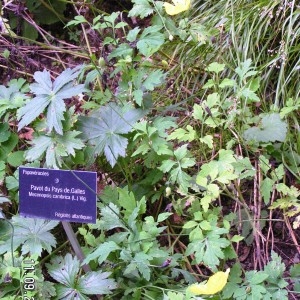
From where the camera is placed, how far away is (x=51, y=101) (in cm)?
171

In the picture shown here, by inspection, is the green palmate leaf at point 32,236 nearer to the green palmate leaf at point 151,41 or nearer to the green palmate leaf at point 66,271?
the green palmate leaf at point 66,271

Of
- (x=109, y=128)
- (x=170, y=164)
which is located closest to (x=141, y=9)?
(x=109, y=128)

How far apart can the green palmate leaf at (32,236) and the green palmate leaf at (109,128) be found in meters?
0.30

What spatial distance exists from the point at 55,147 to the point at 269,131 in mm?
816

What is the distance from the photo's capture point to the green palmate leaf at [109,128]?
5.94 feet

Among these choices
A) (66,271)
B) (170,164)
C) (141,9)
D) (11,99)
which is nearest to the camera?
(66,271)

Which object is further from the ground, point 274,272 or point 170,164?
point 170,164

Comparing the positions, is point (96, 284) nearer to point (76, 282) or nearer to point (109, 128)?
point (76, 282)

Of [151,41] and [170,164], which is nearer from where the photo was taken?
[170,164]

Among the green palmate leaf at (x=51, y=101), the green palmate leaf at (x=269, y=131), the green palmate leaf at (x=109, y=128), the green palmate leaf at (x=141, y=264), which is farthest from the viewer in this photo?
the green palmate leaf at (x=269, y=131)

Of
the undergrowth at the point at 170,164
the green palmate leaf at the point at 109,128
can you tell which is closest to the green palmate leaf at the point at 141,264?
the undergrowth at the point at 170,164

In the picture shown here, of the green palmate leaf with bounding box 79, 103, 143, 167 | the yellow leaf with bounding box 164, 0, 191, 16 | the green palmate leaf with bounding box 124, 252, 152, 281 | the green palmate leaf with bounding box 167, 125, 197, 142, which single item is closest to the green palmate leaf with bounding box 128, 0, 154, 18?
the yellow leaf with bounding box 164, 0, 191, 16

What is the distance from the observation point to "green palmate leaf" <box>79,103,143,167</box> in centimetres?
181

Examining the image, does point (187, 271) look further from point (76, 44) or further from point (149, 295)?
point (76, 44)
